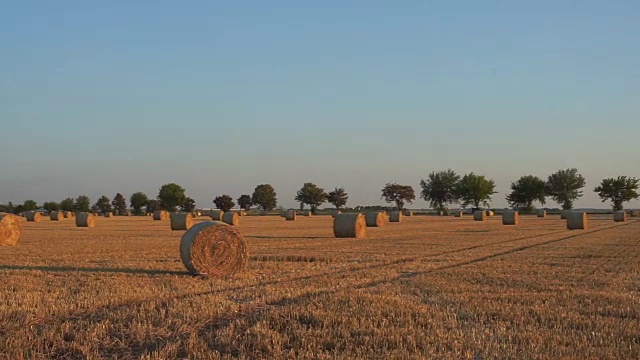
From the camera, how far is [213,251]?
1413 cm

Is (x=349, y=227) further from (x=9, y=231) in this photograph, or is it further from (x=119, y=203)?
(x=119, y=203)

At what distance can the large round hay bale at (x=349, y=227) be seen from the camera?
90.4 feet

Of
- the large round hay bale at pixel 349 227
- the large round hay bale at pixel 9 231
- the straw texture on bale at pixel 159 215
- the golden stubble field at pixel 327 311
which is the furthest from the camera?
the straw texture on bale at pixel 159 215

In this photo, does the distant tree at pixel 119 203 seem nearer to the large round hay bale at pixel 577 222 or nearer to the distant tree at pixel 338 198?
the distant tree at pixel 338 198

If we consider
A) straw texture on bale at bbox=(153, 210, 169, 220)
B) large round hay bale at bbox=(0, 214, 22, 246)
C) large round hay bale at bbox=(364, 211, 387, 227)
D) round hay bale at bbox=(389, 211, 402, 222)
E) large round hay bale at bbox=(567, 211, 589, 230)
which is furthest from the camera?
straw texture on bale at bbox=(153, 210, 169, 220)

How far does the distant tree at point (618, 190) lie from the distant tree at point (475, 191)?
17532mm

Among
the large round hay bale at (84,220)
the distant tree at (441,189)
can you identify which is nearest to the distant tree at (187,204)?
the distant tree at (441,189)

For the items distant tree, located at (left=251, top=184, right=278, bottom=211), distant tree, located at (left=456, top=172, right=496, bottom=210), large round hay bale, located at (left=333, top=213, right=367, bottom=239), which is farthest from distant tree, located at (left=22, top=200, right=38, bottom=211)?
large round hay bale, located at (left=333, top=213, right=367, bottom=239)

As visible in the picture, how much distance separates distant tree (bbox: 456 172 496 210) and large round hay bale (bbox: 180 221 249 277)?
3979 inches

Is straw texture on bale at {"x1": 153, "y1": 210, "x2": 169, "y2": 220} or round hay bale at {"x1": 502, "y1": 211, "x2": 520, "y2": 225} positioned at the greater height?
straw texture on bale at {"x1": 153, "y1": 210, "x2": 169, "y2": 220}

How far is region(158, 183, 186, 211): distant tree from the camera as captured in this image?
418 ft

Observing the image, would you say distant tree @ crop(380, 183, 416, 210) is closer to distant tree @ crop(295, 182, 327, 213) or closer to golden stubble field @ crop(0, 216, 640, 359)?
distant tree @ crop(295, 182, 327, 213)

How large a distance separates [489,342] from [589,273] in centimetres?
702

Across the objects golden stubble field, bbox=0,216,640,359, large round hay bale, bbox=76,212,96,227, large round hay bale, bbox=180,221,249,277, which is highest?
large round hay bale, bbox=76,212,96,227
